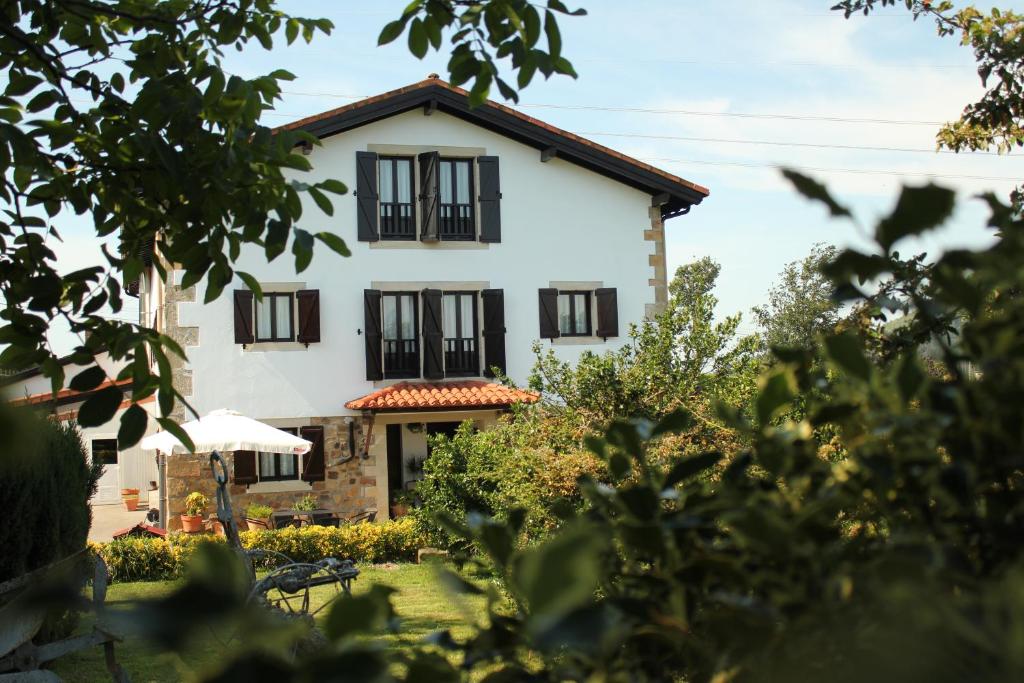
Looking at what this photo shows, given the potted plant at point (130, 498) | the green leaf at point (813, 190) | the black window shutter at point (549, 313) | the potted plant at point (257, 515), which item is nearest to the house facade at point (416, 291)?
the black window shutter at point (549, 313)

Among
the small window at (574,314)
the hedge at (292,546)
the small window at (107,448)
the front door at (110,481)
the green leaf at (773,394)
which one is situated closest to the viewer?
the green leaf at (773,394)

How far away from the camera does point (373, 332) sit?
18625 millimetres

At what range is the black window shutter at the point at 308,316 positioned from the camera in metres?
18.2

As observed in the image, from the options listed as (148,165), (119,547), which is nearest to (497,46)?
(148,165)

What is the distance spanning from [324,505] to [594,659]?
1789 cm

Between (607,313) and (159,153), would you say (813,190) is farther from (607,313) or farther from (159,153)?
(607,313)

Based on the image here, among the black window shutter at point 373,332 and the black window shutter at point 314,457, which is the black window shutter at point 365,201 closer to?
the black window shutter at point 373,332

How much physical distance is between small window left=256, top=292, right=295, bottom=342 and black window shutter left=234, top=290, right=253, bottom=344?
0.21 meters

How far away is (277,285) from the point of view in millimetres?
18109

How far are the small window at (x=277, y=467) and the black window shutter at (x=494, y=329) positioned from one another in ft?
13.1

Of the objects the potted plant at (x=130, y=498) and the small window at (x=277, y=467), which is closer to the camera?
the small window at (x=277, y=467)

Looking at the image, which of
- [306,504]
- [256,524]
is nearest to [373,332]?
[306,504]

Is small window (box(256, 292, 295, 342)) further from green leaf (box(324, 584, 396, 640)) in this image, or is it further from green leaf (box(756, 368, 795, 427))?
green leaf (box(324, 584, 396, 640))

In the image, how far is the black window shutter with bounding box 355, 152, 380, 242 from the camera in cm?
1862
